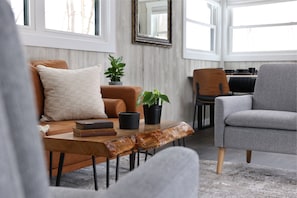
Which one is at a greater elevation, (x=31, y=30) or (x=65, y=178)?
(x=31, y=30)

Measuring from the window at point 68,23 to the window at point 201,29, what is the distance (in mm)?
1779

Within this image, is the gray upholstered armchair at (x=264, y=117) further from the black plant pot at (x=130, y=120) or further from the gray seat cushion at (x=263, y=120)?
the black plant pot at (x=130, y=120)

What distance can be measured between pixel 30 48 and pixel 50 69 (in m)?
0.41

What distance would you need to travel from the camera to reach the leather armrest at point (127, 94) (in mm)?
3178

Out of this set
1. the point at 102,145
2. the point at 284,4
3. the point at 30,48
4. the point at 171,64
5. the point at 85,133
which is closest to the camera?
the point at 102,145

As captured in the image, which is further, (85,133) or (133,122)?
(133,122)

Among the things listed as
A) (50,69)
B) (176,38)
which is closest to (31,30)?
(50,69)

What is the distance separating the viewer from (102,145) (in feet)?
5.99

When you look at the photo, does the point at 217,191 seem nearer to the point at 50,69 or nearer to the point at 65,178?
the point at 65,178

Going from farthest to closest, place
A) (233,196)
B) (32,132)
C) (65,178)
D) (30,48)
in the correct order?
(30,48) < (65,178) < (233,196) < (32,132)

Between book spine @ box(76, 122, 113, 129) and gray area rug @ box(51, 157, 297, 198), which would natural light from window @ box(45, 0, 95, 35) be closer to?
gray area rug @ box(51, 157, 297, 198)

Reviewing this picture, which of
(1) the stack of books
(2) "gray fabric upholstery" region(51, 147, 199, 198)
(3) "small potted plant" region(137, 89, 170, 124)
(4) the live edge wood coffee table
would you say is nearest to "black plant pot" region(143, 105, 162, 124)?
(3) "small potted plant" region(137, 89, 170, 124)

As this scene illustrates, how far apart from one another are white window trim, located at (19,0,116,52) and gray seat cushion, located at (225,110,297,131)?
1616 millimetres

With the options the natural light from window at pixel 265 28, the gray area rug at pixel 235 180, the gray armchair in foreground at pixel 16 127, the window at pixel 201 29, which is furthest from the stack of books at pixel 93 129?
the natural light from window at pixel 265 28
